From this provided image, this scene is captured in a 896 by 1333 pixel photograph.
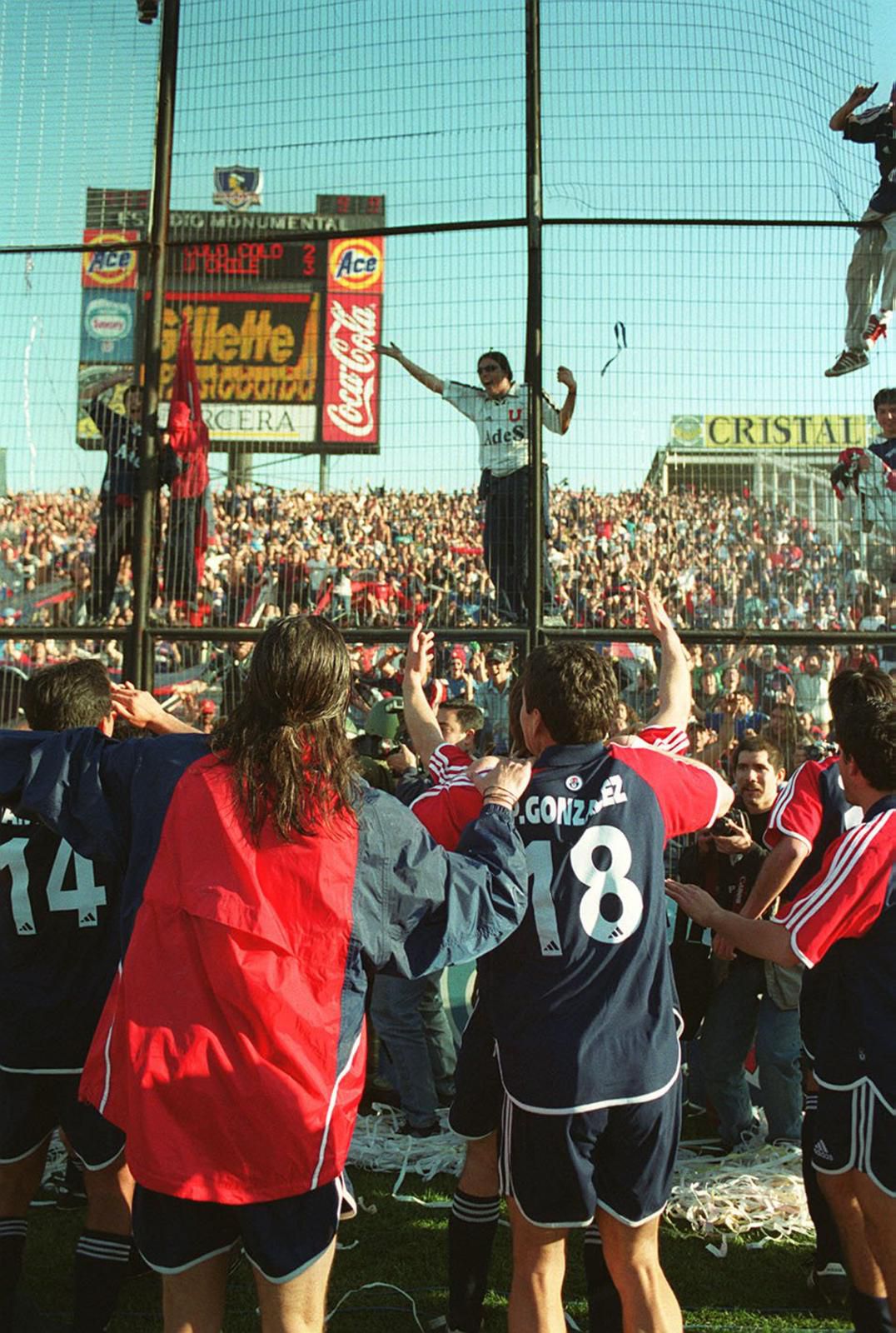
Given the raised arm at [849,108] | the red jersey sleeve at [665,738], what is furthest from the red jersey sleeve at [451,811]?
the raised arm at [849,108]

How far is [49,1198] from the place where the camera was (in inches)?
197

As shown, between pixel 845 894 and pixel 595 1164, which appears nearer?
pixel 595 1164

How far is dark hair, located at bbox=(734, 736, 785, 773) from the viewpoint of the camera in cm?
539

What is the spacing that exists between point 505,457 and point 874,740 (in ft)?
9.93

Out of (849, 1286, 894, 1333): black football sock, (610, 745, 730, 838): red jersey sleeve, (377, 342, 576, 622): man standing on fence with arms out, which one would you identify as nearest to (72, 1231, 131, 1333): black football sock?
(610, 745, 730, 838): red jersey sleeve

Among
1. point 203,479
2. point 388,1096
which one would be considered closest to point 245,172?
point 203,479

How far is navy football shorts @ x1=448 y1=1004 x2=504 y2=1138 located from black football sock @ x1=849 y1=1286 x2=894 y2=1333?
1.16 m

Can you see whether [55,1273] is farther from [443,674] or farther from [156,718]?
[443,674]

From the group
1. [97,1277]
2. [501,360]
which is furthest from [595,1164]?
[501,360]

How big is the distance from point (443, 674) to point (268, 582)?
3.50 feet

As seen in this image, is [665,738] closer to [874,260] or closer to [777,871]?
[777,871]

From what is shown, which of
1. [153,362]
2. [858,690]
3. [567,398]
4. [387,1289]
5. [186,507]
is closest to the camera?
[858,690]

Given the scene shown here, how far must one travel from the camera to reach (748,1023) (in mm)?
5422

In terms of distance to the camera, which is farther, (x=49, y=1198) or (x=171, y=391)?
(x=171, y=391)
